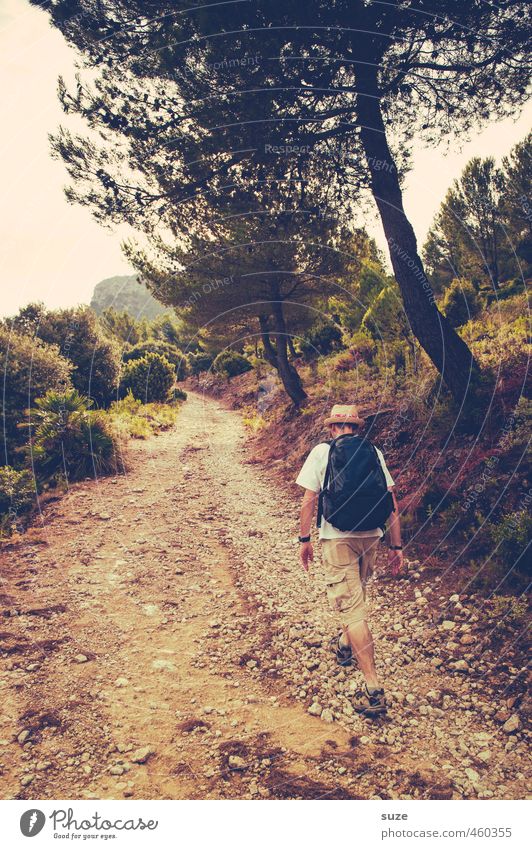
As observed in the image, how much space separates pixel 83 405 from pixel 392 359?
8.63 metres

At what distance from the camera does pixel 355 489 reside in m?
3.88

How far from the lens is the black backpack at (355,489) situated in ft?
12.7

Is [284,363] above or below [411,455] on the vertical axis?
above

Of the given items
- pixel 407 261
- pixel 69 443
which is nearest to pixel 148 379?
pixel 69 443

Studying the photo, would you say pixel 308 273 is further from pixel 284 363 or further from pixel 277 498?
pixel 277 498

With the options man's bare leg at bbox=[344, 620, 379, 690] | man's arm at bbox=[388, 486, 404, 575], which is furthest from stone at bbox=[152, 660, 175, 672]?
man's arm at bbox=[388, 486, 404, 575]

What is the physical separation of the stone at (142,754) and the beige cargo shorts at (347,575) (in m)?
1.88

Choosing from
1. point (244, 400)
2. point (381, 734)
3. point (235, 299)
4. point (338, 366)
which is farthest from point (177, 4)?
point (244, 400)

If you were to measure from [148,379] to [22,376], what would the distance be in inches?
Result: 338

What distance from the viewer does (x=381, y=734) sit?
3.50 meters

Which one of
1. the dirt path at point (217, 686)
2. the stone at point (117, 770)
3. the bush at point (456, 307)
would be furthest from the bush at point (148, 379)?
the stone at point (117, 770)

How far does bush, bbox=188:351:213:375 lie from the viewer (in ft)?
144

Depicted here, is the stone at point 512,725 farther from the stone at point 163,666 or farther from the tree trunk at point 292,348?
the tree trunk at point 292,348

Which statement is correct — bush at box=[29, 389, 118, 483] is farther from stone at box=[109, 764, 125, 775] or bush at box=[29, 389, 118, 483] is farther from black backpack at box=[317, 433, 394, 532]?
black backpack at box=[317, 433, 394, 532]
